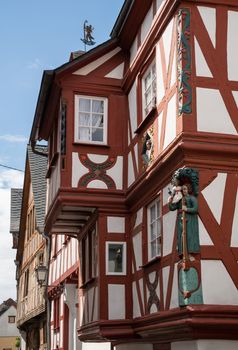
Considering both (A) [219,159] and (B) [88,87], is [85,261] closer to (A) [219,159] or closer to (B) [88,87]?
(B) [88,87]

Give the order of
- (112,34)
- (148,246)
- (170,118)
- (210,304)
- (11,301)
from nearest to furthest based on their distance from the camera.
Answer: (210,304) → (170,118) → (148,246) → (112,34) → (11,301)

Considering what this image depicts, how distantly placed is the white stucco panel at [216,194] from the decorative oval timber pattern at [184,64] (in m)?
1.15

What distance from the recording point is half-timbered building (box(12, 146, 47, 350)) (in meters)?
26.5

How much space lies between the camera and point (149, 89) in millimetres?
12719

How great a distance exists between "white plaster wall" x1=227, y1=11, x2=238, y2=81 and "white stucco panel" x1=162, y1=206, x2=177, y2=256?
2.42 metres

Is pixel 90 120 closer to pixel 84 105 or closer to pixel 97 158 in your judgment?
pixel 84 105

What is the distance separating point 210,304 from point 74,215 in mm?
5476

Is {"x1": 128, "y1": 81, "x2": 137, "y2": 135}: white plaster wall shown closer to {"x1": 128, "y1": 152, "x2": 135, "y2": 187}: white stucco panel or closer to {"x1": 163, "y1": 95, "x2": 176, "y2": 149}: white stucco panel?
{"x1": 128, "y1": 152, "x2": 135, "y2": 187}: white stucco panel

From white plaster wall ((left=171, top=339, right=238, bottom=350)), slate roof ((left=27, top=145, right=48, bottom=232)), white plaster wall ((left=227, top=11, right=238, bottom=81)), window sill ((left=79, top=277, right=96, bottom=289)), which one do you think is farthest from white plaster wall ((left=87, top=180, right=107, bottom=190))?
slate roof ((left=27, top=145, right=48, bottom=232))

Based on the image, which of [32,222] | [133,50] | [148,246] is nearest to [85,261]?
[148,246]

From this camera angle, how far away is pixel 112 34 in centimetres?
1435

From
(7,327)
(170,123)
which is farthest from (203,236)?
(7,327)

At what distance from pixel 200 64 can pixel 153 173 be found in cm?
205

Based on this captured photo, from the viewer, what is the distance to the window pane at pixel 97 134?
1382cm
